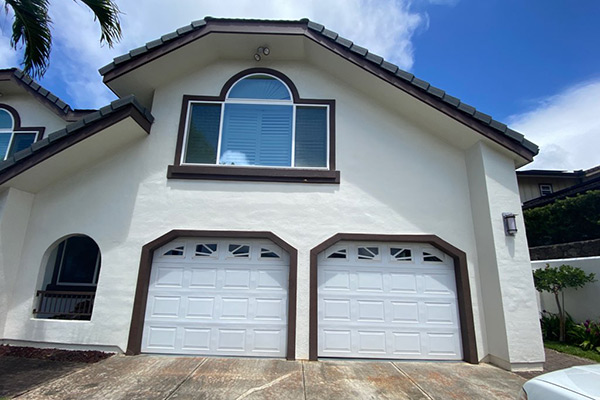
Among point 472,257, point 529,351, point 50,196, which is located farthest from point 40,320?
point 529,351

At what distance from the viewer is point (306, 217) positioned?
6770mm

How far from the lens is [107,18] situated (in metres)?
6.30

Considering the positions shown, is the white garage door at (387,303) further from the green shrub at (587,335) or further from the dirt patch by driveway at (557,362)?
the green shrub at (587,335)

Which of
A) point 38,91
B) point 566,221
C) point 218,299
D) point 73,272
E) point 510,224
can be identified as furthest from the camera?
point 566,221

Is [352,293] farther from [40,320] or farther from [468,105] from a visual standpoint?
[40,320]

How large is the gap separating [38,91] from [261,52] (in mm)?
6494

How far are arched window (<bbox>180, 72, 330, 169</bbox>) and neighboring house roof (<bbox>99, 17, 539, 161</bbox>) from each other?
113cm

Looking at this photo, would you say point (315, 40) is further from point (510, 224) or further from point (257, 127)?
point (510, 224)

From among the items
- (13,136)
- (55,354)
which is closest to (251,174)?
(55,354)

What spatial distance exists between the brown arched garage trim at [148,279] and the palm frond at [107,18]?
14.1 ft

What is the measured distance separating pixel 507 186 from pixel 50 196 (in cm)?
1011

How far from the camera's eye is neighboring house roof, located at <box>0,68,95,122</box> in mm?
8531

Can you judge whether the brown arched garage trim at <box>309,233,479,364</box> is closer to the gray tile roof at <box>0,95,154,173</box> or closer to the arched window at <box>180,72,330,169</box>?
the arched window at <box>180,72,330,169</box>

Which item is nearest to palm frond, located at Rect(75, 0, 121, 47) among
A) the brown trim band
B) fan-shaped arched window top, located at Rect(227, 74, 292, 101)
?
the brown trim band
